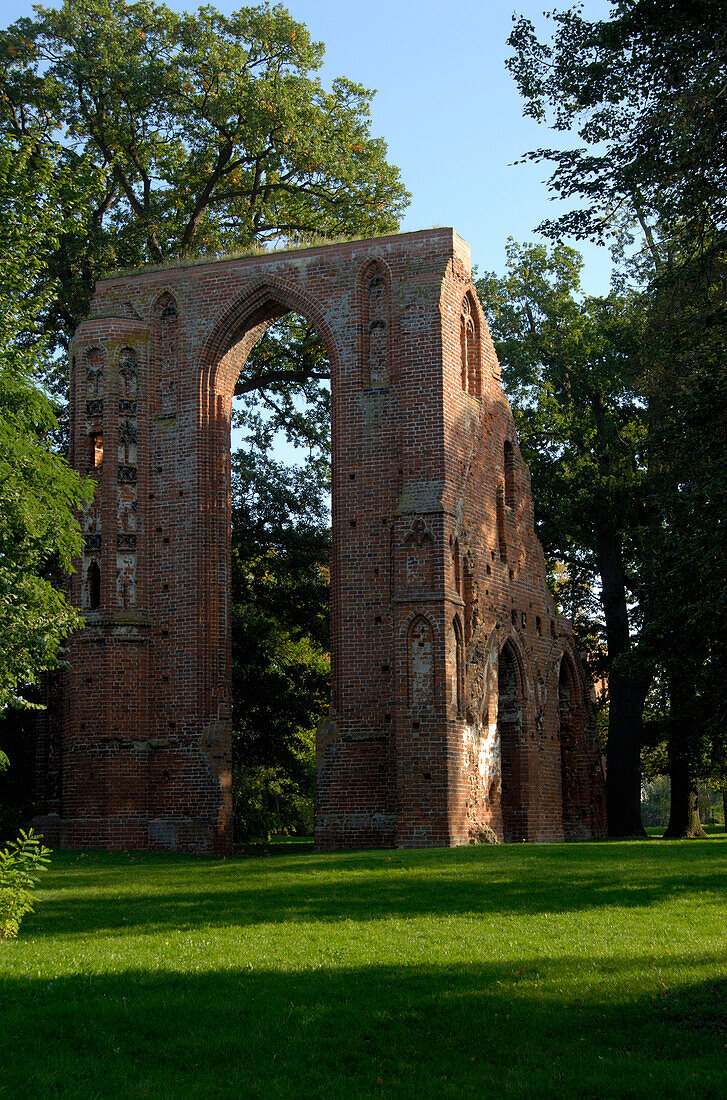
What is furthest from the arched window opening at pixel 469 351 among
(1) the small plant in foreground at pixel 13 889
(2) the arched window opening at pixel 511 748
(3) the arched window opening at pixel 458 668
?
(1) the small plant in foreground at pixel 13 889

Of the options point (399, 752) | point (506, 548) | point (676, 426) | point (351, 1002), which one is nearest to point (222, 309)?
point (506, 548)

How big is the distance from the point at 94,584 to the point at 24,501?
9288 millimetres

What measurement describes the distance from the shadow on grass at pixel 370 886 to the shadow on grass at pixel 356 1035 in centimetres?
265

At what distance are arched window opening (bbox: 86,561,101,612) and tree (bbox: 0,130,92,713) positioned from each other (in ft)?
22.3

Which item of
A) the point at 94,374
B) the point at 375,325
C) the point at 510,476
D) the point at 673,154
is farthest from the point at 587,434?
the point at 673,154

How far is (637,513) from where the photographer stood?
27469 millimetres

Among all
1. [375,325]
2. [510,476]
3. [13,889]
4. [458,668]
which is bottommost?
[13,889]

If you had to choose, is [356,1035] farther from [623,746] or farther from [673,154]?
[623,746]

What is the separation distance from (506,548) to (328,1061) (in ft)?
53.8

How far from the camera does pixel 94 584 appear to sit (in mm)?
21422

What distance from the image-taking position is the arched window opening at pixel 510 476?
919 inches

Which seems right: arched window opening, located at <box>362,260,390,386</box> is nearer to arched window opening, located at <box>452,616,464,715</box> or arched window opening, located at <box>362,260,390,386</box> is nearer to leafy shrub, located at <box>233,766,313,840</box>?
arched window opening, located at <box>452,616,464,715</box>

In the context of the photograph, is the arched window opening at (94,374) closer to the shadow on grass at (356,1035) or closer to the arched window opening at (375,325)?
the arched window opening at (375,325)

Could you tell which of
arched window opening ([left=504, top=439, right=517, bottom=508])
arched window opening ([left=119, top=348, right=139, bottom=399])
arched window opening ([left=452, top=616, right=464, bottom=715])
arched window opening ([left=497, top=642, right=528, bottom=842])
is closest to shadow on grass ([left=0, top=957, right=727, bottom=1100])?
arched window opening ([left=452, top=616, right=464, bottom=715])
